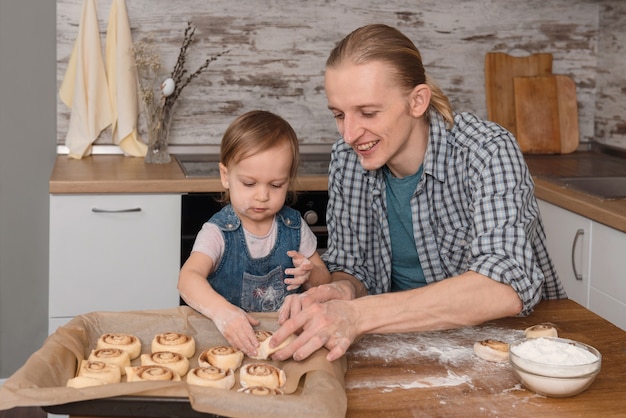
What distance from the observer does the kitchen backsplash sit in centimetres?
332

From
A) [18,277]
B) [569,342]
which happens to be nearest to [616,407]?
[569,342]

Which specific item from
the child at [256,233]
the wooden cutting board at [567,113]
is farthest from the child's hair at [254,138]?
the wooden cutting board at [567,113]

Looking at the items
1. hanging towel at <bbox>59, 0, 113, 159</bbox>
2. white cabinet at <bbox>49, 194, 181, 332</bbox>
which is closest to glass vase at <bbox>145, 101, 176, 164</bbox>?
hanging towel at <bbox>59, 0, 113, 159</bbox>

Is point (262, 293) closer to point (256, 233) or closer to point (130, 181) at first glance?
point (256, 233)

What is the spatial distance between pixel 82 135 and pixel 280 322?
1.90 meters

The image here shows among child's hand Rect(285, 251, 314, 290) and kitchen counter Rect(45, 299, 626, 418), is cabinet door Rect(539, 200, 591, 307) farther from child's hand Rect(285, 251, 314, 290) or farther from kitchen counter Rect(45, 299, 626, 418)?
child's hand Rect(285, 251, 314, 290)

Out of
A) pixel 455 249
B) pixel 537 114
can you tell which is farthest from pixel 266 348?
pixel 537 114

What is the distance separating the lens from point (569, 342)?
4.66ft

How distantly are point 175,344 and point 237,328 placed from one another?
0.36 ft

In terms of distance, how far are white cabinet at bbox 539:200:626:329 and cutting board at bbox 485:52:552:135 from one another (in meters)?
0.73

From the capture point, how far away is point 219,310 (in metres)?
1.57

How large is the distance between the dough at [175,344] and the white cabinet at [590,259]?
1392 millimetres

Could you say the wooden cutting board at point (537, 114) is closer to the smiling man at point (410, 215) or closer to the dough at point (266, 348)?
the smiling man at point (410, 215)

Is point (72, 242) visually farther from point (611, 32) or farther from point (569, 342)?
point (611, 32)
